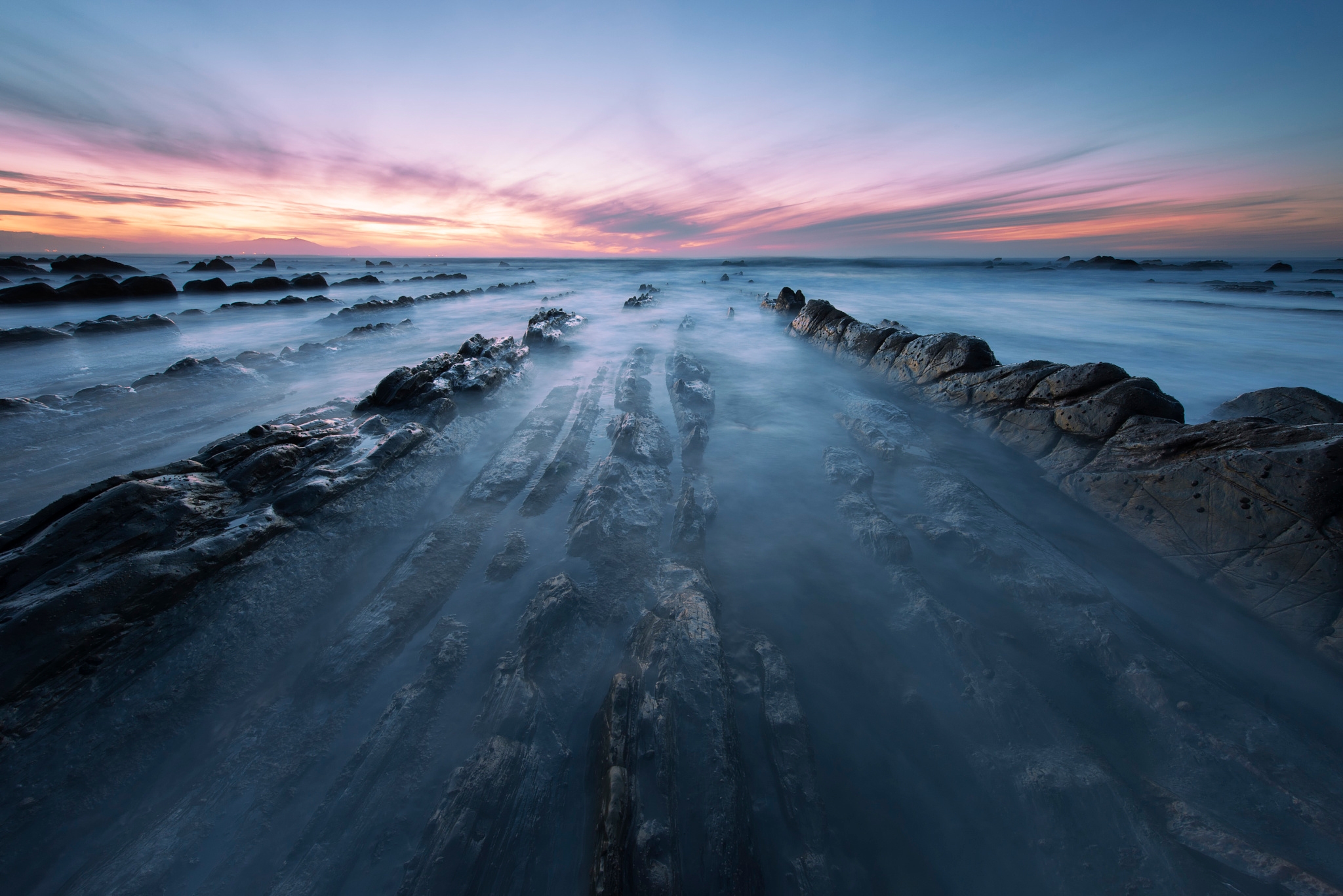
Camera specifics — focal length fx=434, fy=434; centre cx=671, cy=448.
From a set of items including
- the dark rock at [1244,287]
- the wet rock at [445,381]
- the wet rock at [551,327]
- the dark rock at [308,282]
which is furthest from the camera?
the dark rock at [1244,287]

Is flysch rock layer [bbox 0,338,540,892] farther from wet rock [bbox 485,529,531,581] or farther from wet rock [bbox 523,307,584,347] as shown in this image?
wet rock [bbox 523,307,584,347]

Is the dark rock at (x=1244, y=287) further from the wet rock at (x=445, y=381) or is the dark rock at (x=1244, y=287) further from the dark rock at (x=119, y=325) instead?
the dark rock at (x=119, y=325)

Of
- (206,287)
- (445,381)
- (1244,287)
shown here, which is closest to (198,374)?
(445,381)

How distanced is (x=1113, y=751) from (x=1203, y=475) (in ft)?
8.06

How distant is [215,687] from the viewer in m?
2.24

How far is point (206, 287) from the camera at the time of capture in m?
19.1

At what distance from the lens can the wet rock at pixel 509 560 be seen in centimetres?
307

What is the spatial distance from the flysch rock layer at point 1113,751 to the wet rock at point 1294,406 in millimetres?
3301

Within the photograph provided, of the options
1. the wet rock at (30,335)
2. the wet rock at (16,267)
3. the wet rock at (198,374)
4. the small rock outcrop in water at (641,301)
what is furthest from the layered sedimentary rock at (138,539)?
the wet rock at (16,267)

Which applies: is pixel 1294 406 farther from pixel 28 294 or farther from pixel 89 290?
pixel 89 290

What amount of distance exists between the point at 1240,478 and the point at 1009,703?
255cm

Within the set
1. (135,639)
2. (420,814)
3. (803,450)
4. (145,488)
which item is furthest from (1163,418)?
(145,488)

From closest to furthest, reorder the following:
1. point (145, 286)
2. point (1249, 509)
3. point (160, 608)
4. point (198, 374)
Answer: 1. point (160, 608)
2. point (1249, 509)
3. point (198, 374)
4. point (145, 286)

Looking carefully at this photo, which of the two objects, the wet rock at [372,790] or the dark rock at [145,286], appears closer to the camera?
the wet rock at [372,790]
